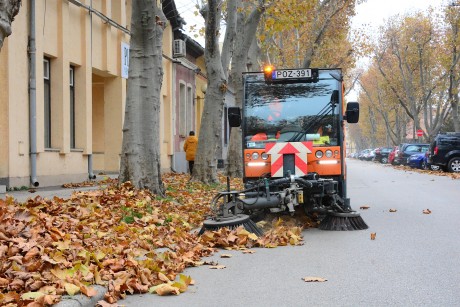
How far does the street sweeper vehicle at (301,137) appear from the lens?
32.3 feet

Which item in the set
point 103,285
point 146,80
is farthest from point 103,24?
point 103,285

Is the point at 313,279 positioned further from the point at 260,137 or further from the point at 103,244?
the point at 260,137

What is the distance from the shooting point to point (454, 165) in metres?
30.6

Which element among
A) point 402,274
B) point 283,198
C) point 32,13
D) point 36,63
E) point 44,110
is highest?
point 32,13

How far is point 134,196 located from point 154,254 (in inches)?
167

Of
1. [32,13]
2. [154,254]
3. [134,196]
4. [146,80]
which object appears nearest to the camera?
[154,254]

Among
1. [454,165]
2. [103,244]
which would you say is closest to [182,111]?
[454,165]

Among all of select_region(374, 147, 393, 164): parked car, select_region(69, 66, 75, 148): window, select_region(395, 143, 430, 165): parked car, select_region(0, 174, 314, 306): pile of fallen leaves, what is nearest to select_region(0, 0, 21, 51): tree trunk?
select_region(0, 174, 314, 306): pile of fallen leaves

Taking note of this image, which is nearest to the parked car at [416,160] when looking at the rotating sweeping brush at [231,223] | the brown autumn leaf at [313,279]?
the rotating sweeping brush at [231,223]

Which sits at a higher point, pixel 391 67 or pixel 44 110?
pixel 391 67

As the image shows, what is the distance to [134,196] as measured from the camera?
11.2 metres

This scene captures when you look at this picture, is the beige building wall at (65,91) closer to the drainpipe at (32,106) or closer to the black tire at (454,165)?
the drainpipe at (32,106)

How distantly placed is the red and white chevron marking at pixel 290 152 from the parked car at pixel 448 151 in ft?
72.9

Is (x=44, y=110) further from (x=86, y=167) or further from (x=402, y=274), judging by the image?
(x=402, y=274)
